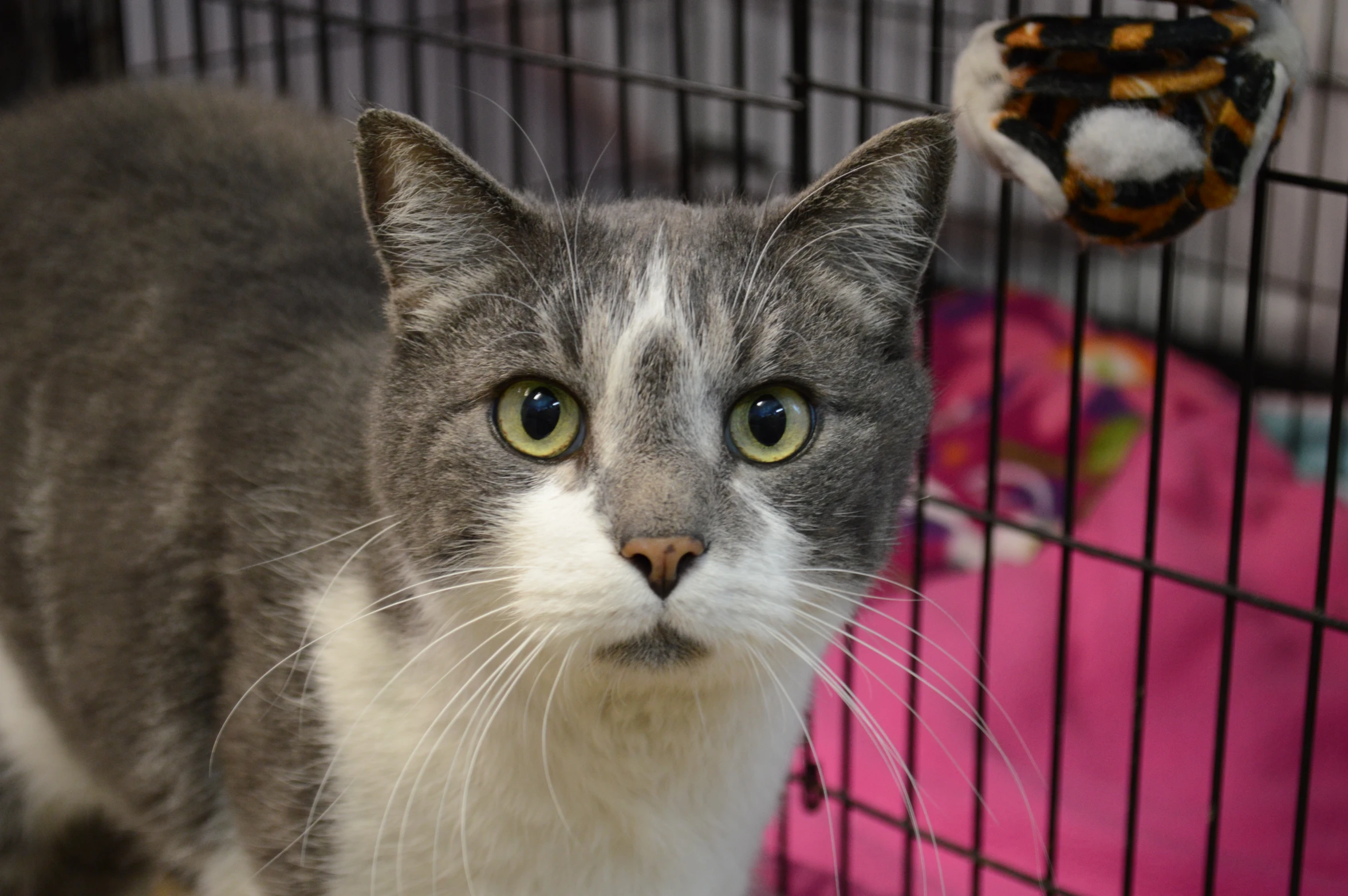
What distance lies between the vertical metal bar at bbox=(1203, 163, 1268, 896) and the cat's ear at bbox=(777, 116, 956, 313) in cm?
25

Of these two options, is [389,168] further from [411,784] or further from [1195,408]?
[1195,408]

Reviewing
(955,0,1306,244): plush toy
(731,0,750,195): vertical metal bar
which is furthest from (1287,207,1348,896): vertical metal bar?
(731,0,750,195): vertical metal bar

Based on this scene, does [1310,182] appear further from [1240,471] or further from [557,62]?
[557,62]

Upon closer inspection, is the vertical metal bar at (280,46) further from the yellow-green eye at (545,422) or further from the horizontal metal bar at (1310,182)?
the horizontal metal bar at (1310,182)

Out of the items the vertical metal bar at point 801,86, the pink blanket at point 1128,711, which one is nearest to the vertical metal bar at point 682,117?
the vertical metal bar at point 801,86

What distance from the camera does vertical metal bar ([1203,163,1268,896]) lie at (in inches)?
Answer: 41.4

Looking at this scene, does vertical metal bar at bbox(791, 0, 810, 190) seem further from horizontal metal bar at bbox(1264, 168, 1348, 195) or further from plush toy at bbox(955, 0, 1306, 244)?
horizontal metal bar at bbox(1264, 168, 1348, 195)

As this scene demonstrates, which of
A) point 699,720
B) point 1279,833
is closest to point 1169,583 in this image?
point 1279,833

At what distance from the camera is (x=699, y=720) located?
101 cm

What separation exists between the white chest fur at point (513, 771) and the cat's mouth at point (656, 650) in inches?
3.8

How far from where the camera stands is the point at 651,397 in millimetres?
898

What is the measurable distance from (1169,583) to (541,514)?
1130 millimetres

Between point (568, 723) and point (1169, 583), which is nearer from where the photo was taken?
point (568, 723)

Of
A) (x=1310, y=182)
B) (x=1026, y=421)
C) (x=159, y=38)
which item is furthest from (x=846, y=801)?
(x=159, y=38)
